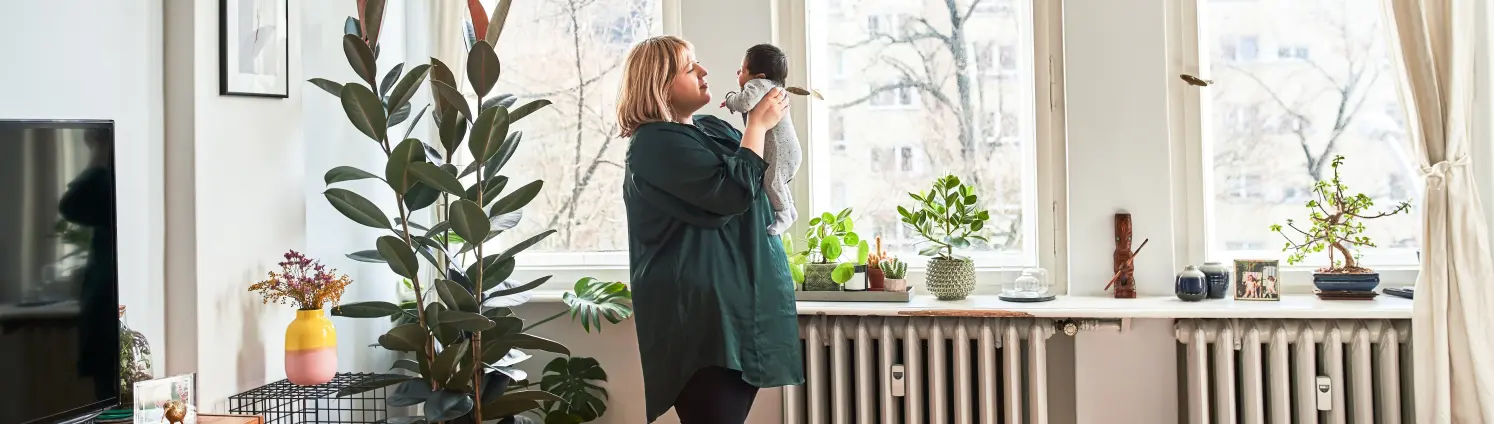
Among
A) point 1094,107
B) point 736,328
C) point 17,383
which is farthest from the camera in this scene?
point 1094,107

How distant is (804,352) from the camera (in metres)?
2.97

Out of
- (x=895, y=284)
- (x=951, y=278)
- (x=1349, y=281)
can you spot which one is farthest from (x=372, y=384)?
(x=1349, y=281)

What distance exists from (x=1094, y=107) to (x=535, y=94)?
5.93 ft

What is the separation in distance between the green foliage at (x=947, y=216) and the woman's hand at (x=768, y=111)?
0.98 metres

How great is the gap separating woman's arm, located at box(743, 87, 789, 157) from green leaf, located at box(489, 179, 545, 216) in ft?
2.93

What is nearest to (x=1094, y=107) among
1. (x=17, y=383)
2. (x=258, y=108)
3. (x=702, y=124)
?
(x=702, y=124)

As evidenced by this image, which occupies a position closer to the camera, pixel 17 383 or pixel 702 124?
pixel 17 383

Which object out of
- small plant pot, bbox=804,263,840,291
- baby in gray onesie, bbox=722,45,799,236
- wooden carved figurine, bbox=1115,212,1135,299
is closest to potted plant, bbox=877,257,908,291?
small plant pot, bbox=804,263,840,291

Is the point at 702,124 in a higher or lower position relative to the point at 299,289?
higher

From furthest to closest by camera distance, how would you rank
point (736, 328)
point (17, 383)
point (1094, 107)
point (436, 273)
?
point (436, 273) → point (1094, 107) → point (736, 328) → point (17, 383)

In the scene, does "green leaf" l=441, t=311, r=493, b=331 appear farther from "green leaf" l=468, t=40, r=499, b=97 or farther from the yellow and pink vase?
"green leaf" l=468, t=40, r=499, b=97

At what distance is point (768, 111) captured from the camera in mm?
1988

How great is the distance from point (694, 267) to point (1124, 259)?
1491mm

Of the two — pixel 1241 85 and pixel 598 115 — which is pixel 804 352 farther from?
pixel 1241 85
